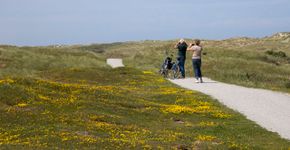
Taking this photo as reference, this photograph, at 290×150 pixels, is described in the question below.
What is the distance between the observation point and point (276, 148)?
17922 millimetres

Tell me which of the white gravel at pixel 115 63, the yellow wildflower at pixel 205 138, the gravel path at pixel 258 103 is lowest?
the white gravel at pixel 115 63

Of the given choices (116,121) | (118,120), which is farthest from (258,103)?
(116,121)

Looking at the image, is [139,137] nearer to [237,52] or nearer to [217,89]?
[217,89]

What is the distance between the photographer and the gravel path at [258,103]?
2281cm

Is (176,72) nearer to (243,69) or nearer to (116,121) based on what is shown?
(243,69)

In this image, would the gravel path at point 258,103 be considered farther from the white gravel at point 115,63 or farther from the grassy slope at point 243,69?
the white gravel at point 115,63

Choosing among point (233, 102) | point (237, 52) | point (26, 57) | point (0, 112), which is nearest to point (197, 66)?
point (233, 102)

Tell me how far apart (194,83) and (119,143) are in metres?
23.4

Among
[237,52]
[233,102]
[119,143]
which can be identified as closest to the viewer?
[119,143]

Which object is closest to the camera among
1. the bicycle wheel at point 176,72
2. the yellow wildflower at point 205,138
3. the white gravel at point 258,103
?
the yellow wildflower at point 205,138

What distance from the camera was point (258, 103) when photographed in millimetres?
28688

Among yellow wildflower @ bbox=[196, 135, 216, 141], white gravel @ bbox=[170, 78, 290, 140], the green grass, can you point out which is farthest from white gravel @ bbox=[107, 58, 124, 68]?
yellow wildflower @ bbox=[196, 135, 216, 141]

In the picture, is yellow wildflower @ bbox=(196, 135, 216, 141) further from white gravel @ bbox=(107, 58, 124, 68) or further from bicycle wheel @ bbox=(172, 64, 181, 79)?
white gravel @ bbox=(107, 58, 124, 68)

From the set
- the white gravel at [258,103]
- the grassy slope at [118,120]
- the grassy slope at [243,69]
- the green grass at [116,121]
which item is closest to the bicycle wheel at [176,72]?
the grassy slope at [243,69]
